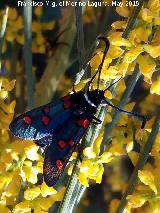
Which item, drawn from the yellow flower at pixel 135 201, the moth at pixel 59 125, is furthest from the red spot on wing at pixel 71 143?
the yellow flower at pixel 135 201

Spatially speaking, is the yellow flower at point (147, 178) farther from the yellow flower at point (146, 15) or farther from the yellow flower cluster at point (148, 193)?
the yellow flower at point (146, 15)

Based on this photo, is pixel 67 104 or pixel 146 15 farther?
pixel 67 104

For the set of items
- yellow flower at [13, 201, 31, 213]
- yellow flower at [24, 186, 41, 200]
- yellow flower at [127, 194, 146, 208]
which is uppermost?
yellow flower at [127, 194, 146, 208]

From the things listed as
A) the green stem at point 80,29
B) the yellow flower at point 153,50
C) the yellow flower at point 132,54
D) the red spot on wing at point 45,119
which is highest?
the yellow flower at point 153,50

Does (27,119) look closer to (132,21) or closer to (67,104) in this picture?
(67,104)

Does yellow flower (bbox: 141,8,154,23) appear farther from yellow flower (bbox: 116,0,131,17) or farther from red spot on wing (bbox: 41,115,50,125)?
red spot on wing (bbox: 41,115,50,125)

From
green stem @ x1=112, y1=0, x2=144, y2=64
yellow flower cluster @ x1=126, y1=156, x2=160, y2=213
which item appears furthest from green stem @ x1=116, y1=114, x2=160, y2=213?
green stem @ x1=112, y1=0, x2=144, y2=64

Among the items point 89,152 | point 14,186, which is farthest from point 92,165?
point 14,186
